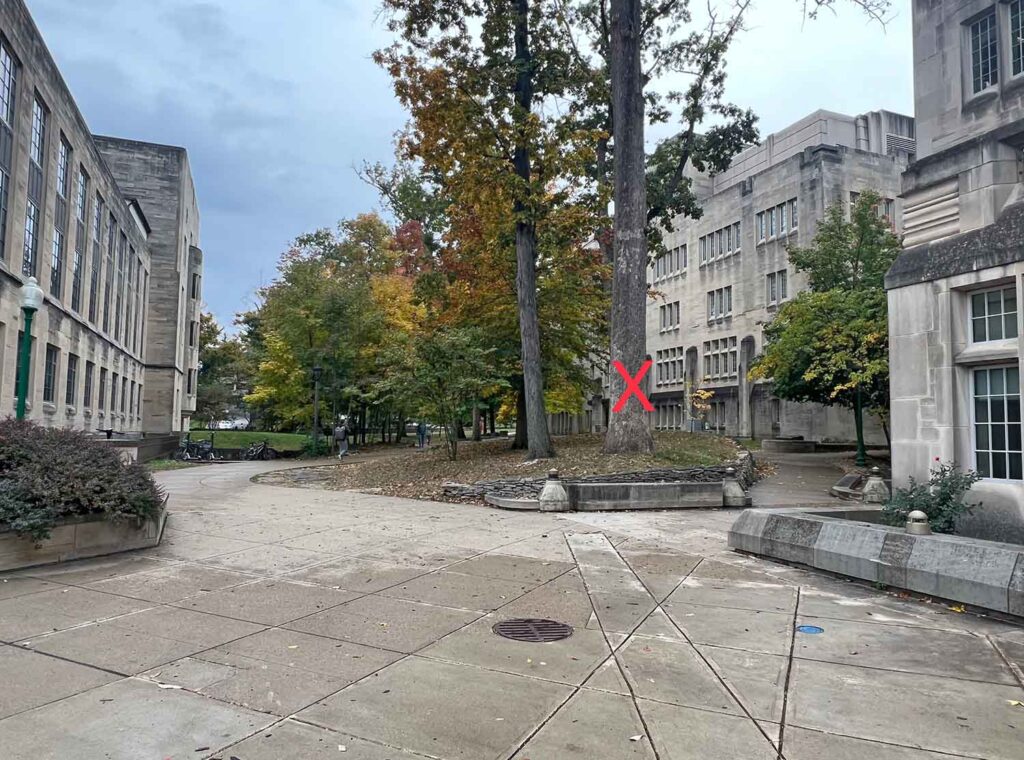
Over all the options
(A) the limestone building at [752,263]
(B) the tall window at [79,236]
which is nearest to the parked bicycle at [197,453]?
(B) the tall window at [79,236]

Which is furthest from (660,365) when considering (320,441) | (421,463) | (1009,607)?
(1009,607)

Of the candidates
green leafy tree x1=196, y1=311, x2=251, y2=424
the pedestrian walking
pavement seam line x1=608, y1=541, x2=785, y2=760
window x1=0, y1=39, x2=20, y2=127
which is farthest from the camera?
green leafy tree x1=196, y1=311, x2=251, y2=424

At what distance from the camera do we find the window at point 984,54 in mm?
10328

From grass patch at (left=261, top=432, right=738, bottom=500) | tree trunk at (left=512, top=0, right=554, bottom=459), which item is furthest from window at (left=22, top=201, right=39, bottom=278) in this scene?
tree trunk at (left=512, top=0, right=554, bottom=459)

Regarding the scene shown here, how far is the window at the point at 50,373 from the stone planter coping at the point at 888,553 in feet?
85.8

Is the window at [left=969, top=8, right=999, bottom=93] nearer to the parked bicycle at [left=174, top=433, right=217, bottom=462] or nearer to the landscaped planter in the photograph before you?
the landscaped planter

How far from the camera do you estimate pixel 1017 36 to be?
9.98m

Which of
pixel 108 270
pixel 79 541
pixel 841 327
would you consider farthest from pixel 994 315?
pixel 108 270

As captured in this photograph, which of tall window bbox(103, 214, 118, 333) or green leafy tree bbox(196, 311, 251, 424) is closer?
tall window bbox(103, 214, 118, 333)

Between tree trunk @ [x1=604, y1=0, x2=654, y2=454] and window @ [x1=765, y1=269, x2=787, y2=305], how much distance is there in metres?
27.2

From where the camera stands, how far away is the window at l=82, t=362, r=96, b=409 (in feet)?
100

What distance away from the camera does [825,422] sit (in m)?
37.8

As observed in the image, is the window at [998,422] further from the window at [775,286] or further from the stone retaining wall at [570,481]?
the window at [775,286]

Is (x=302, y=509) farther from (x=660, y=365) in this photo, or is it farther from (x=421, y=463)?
(x=660, y=365)
